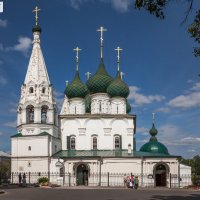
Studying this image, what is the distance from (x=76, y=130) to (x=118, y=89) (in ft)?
20.0

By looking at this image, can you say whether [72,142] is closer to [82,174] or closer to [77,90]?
[82,174]

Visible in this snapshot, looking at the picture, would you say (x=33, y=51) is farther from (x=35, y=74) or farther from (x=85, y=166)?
(x=85, y=166)

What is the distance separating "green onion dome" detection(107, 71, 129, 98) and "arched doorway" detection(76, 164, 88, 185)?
28.2ft

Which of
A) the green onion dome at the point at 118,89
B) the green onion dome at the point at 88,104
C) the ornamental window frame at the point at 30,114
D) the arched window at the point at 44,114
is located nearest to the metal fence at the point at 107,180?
the arched window at the point at 44,114

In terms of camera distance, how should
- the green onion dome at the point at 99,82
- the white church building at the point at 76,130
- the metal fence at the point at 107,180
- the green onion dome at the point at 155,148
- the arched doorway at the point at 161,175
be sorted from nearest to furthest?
the metal fence at the point at 107,180 < the white church building at the point at 76,130 < the arched doorway at the point at 161,175 < the green onion dome at the point at 99,82 < the green onion dome at the point at 155,148

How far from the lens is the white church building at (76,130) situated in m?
39.8

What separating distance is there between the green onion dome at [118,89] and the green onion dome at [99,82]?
2.68 ft

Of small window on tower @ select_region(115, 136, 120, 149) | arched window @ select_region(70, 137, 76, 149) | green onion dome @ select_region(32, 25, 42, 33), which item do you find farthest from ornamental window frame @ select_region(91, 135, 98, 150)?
green onion dome @ select_region(32, 25, 42, 33)

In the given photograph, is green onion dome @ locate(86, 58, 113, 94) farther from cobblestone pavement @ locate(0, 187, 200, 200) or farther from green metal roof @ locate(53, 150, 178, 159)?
cobblestone pavement @ locate(0, 187, 200, 200)

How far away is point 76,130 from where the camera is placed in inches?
1699

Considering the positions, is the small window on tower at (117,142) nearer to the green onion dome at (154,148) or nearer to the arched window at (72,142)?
the arched window at (72,142)

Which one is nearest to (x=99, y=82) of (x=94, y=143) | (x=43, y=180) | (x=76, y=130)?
(x=76, y=130)

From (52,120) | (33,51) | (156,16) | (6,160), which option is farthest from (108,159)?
(6,160)

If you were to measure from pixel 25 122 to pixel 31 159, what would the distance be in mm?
3863
